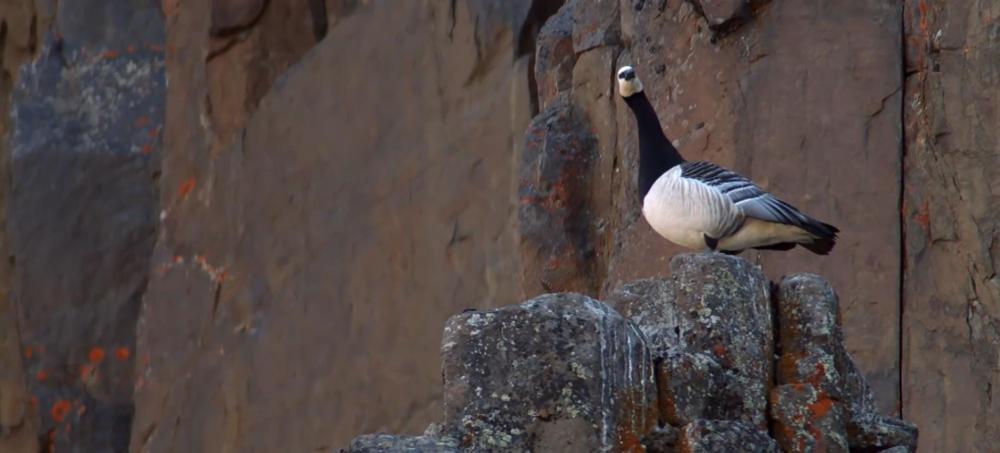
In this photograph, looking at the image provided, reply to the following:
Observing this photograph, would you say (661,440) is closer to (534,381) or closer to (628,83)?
(534,381)

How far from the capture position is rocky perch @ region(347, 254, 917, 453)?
5871 mm

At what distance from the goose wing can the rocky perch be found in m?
1.60

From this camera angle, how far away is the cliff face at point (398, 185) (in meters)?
10.2

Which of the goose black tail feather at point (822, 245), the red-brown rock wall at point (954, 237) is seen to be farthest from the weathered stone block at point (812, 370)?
the red-brown rock wall at point (954, 237)

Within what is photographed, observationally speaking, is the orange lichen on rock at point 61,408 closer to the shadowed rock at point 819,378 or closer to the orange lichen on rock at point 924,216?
the orange lichen on rock at point 924,216

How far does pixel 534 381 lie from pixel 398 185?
28.9 ft

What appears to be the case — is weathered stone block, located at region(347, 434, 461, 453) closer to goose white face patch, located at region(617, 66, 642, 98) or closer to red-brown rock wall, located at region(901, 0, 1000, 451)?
goose white face patch, located at region(617, 66, 642, 98)

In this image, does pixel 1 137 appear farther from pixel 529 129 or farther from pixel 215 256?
pixel 529 129

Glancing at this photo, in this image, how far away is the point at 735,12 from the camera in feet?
35.0

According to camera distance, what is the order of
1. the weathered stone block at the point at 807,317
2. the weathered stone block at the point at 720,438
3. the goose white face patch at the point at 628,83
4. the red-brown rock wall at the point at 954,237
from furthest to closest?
the red-brown rock wall at the point at 954,237 < the goose white face patch at the point at 628,83 < the weathered stone block at the point at 807,317 < the weathered stone block at the point at 720,438

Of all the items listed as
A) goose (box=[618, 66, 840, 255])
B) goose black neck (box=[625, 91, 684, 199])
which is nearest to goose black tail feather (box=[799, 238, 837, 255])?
goose (box=[618, 66, 840, 255])

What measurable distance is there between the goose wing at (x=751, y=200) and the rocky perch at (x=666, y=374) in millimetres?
1603

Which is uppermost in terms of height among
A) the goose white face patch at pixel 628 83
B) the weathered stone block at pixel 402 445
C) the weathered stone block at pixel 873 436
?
the goose white face patch at pixel 628 83

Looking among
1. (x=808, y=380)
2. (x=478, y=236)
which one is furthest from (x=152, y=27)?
(x=808, y=380)
